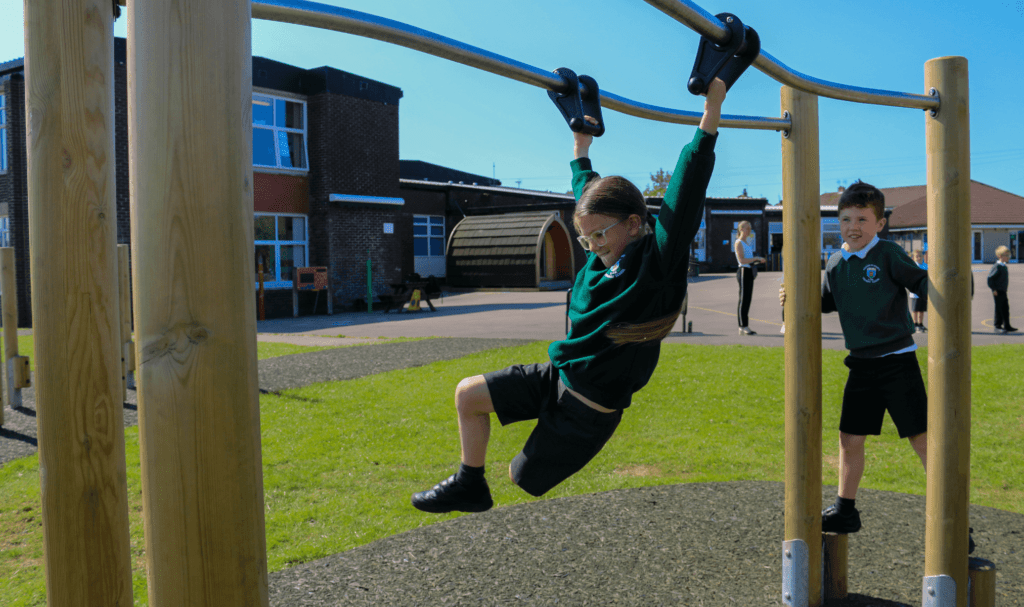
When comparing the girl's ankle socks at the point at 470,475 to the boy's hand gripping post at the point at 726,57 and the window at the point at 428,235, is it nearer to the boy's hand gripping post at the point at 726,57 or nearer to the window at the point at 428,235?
the boy's hand gripping post at the point at 726,57

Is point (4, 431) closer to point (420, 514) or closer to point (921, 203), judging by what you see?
point (420, 514)

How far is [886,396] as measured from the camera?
3.67 metres

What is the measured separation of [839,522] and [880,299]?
110cm

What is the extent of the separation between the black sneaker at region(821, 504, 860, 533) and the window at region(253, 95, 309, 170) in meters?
18.9

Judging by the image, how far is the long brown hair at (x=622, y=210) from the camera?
233 cm

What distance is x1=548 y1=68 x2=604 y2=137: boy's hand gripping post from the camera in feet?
8.49

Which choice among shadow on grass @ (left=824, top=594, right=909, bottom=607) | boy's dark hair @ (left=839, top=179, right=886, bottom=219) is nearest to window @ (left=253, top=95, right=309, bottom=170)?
boy's dark hair @ (left=839, top=179, right=886, bottom=219)

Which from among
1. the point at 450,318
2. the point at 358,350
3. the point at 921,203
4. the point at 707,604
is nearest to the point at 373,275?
the point at 450,318

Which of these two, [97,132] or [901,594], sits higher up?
[97,132]

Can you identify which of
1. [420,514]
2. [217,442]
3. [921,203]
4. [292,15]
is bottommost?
[420,514]

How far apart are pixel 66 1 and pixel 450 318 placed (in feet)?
55.1

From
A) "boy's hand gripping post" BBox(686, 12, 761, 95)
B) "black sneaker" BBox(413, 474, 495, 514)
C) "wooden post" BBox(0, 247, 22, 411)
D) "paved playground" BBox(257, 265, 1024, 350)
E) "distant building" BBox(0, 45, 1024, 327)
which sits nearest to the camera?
"boy's hand gripping post" BBox(686, 12, 761, 95)

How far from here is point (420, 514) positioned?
498 centimetres

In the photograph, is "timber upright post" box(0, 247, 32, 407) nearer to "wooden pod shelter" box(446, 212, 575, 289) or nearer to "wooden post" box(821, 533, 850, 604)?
"wooden post" box(821, 533, 850, 604)
